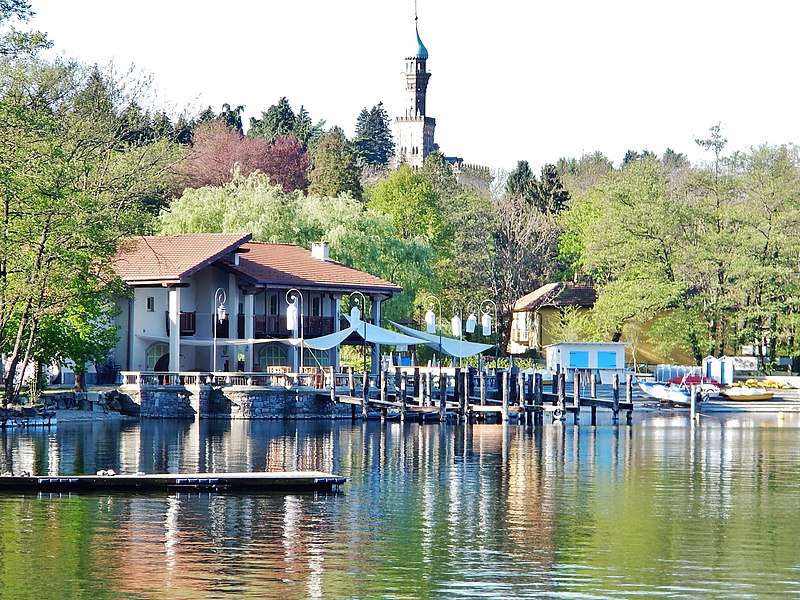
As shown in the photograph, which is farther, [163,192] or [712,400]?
[163,192]

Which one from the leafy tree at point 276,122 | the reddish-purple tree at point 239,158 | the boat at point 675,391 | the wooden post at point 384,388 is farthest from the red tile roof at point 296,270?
Result: the leafy tree at point 276,122

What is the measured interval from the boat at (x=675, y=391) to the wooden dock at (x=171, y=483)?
3826 centimetres

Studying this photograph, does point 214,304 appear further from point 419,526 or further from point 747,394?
point 419,526

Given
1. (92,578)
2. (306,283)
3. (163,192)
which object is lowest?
(92,578)

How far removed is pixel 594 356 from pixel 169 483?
4494 centimetres

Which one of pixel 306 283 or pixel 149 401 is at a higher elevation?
Answer: pixel 306 283

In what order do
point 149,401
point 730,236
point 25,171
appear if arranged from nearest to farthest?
point 25,171 → point 149,401 → point 730,236

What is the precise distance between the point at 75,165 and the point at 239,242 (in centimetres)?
1199

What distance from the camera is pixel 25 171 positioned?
1730 inches

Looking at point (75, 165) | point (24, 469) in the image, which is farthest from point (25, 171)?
point (24, 469)

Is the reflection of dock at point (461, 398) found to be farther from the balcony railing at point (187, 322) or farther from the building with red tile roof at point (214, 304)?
the balcony railing at point (187, 322)

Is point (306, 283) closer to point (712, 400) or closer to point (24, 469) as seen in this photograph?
point (712, 400)

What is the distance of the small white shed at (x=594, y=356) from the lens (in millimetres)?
69875

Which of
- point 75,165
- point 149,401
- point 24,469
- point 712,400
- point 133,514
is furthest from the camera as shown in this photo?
point 712,400
